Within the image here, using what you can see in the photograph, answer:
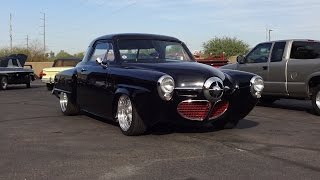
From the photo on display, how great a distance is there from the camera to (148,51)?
8.90 metres

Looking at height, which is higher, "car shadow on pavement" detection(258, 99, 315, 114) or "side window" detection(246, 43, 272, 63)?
"side window" detection(246, 43, 272, 63)

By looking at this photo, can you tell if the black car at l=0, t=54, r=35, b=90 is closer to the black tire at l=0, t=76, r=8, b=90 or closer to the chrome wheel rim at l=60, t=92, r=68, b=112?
the black tire at l=0, t=76, r=8, b=90

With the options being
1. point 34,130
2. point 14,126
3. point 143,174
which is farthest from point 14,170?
point 14,126

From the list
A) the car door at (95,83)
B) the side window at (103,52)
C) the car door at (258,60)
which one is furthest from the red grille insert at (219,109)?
the car door at (258,60)

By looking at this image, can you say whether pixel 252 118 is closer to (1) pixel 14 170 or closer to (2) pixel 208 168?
(2) pixel 208 168

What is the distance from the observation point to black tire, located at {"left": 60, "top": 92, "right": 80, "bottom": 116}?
10.6 metres

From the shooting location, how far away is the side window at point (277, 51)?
1246cm

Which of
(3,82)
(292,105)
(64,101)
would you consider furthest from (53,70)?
(292,105)

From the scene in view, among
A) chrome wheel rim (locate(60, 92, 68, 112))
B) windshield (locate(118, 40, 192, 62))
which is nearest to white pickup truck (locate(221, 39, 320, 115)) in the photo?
windshield (locate(118, 40, 192, 62))

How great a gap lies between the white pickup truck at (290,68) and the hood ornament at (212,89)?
4.47 metres

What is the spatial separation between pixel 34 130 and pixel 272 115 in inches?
203

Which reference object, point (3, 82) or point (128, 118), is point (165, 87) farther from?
→ point (3, 82)

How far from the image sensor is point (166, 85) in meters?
7.33

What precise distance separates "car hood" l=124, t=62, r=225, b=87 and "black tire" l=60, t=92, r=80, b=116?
294 cm
